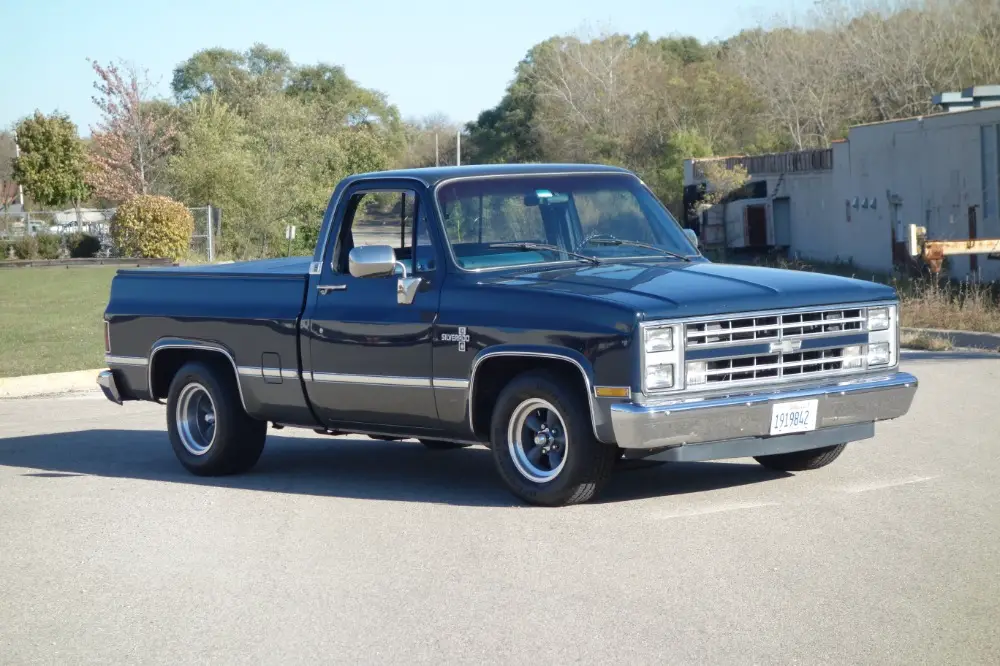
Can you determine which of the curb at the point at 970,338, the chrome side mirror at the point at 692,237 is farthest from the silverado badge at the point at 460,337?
the curb at the point at 970,338

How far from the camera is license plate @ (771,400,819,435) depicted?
784 centimetres

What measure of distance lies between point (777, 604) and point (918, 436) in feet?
15.9

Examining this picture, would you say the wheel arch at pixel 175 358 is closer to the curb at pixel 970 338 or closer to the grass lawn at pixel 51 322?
the grass lawn at pixel 51 322

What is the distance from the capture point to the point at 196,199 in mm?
57594

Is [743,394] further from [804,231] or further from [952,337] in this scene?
A: [804,231]

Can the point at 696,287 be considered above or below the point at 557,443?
above

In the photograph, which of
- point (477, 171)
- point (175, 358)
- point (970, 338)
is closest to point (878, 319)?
point (477, 171)

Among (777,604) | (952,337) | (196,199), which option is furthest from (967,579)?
(196,199)

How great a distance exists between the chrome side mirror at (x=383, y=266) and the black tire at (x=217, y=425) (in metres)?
1.74

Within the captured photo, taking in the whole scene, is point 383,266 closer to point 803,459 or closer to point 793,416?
point 793,416

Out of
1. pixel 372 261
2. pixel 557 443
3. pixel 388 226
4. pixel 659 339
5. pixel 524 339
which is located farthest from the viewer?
pixel 388 226

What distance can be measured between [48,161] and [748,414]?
72.3m

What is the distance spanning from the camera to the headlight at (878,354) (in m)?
8.38

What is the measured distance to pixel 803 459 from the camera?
9109mm
